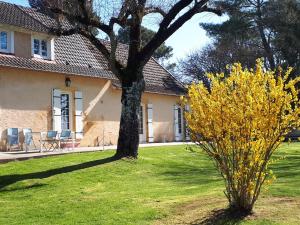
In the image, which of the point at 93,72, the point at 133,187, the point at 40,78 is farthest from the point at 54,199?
the point at 93,72

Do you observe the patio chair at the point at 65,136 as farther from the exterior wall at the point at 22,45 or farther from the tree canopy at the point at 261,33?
the tree canopy at the point at 261,33

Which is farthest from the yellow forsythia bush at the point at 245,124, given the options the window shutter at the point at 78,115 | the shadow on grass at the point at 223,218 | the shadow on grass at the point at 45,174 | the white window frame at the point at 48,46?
the window shutter at the point at 78,115

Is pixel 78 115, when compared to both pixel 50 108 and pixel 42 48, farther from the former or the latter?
pixel 42 48

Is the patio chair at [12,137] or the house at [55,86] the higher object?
the house at [55,86]

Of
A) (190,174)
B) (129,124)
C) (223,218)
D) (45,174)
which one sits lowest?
(223,218)

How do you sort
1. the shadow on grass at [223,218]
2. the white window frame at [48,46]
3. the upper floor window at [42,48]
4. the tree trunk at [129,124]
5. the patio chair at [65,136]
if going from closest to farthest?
the shadow on grass at [223,218] < the tree trunk at [129,124] < the patio chair at [65,136] < the white window frame at [48,46] < the upper floor window at [42,48]

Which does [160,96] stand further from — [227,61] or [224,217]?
[224,217]

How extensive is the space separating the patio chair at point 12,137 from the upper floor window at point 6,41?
319cm

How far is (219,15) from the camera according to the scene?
14.3 m

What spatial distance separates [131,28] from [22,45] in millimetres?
7252

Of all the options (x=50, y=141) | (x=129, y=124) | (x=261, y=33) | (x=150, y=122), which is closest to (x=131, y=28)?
(x=129, y=124)

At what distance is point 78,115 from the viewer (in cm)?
2150

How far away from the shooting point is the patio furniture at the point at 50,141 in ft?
59.5

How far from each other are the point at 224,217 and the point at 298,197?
181 centimetres
